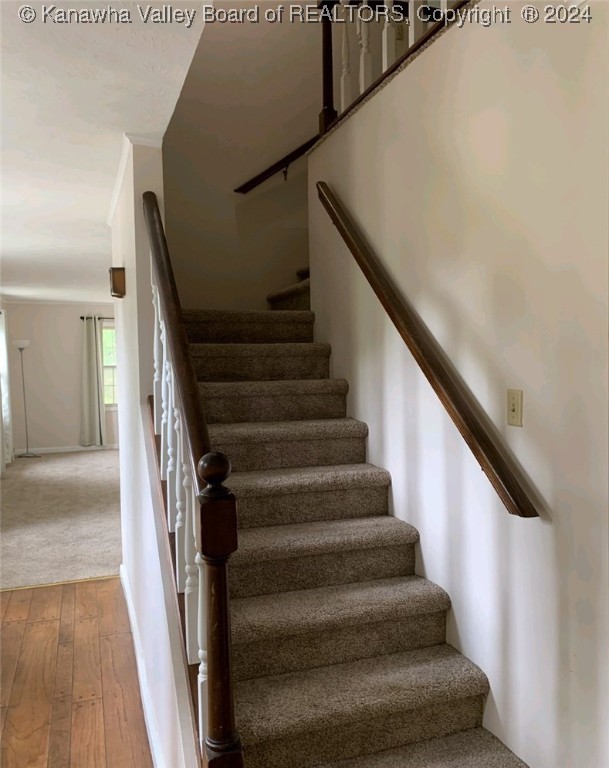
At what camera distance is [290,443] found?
2463 mm

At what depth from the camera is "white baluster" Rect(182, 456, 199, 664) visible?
5.02 ft

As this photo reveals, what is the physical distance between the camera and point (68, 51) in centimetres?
173

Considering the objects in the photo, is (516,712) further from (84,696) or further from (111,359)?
(111,359)

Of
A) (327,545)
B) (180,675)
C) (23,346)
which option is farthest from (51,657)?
(23,346)

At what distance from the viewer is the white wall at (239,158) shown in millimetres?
3887

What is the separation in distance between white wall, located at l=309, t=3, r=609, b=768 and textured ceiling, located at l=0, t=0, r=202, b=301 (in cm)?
87

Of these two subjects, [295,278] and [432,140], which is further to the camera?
[295,278]

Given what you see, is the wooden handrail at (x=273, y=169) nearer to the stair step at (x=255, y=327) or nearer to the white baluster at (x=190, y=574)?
the stair step at (x=255, y=327)

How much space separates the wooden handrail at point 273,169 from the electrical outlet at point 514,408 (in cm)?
262

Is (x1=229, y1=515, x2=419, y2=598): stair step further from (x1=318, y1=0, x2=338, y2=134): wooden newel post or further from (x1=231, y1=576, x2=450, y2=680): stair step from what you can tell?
(x1=318, y1=0, x2=338, y2=134): wooden newel post

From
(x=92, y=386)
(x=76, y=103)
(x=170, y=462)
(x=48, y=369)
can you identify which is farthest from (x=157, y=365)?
(x=48, y=369)

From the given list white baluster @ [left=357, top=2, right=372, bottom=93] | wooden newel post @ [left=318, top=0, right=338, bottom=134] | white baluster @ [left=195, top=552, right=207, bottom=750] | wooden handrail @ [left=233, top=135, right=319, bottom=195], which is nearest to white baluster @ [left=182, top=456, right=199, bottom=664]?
white baluster @ [left=195, top=552, right=207, bottom=750]

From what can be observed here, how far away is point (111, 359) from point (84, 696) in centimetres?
761

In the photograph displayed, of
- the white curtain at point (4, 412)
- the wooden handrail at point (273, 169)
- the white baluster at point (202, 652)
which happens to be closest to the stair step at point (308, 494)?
the white baluster at point (202, 652)
